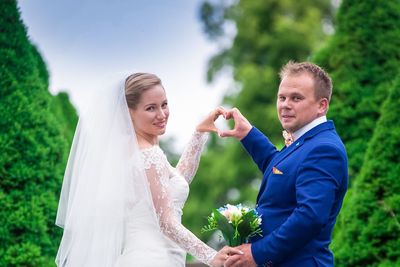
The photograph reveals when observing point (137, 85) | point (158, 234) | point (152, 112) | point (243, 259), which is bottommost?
point (243, 259)

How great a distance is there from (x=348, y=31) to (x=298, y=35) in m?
15.6

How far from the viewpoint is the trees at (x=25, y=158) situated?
753 centimetres

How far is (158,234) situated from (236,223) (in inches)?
31.1

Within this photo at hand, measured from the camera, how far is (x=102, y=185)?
19.4 ft

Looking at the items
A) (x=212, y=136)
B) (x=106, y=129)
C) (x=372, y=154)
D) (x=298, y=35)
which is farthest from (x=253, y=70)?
(x=106, y=129)

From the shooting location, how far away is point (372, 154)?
7.78 meters

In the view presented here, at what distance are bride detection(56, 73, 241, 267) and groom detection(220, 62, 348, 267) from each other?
590mm

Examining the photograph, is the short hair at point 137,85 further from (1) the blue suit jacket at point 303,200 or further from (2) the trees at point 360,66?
(2) the trees at point 360,66

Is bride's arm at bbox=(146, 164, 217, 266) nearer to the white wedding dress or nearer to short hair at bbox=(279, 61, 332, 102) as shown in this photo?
the white wedding dress

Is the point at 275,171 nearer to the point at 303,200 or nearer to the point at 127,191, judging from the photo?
the point at 303,200

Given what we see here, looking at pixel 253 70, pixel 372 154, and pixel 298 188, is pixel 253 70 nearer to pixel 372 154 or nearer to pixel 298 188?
pixel 372 154

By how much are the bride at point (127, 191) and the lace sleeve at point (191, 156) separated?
40 centimetres

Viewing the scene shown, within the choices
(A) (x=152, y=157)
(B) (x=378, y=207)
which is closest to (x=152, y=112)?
(A) (x=152, y=157)

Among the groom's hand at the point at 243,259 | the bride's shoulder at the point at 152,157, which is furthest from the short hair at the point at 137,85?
the groom's hand at the point at 243,259
